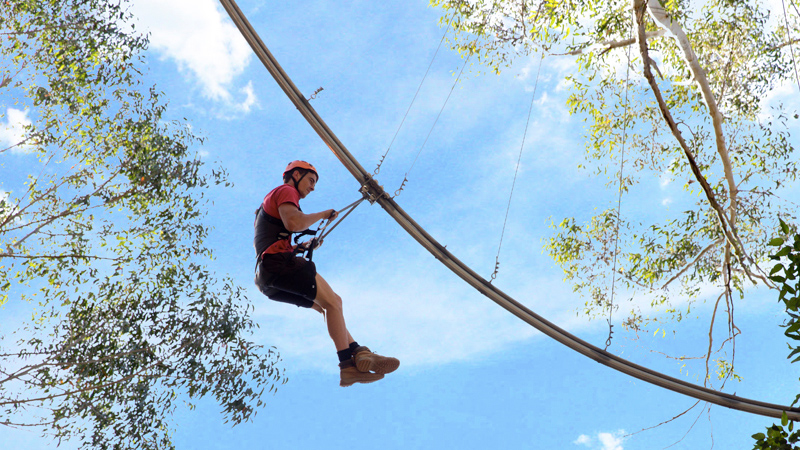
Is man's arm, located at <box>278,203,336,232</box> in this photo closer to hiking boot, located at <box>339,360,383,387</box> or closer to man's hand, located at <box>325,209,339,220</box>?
man's hand, located at <box>325,209,339,220</box>

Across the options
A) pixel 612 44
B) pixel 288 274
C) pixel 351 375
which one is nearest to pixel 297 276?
pixel 288 274

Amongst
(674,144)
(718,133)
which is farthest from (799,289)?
(674,144)

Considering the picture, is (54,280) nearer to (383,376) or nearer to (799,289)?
(383,376)

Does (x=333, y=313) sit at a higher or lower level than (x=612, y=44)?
lower

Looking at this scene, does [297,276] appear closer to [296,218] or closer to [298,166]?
[296,218]

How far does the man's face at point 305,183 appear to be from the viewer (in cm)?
439

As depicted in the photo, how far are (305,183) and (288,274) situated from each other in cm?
72

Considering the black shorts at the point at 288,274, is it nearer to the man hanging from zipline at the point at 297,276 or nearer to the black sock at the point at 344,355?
the man hanging from zipline at the point at 297,276

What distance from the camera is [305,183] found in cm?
440

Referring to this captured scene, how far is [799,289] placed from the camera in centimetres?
249

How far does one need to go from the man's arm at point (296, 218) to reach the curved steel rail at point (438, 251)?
57 centimetres

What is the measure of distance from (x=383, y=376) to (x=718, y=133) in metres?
4.79

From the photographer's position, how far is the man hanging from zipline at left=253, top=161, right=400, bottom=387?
13.6 feet

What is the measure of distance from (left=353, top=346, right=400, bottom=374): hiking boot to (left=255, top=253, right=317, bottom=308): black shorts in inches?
21.7
